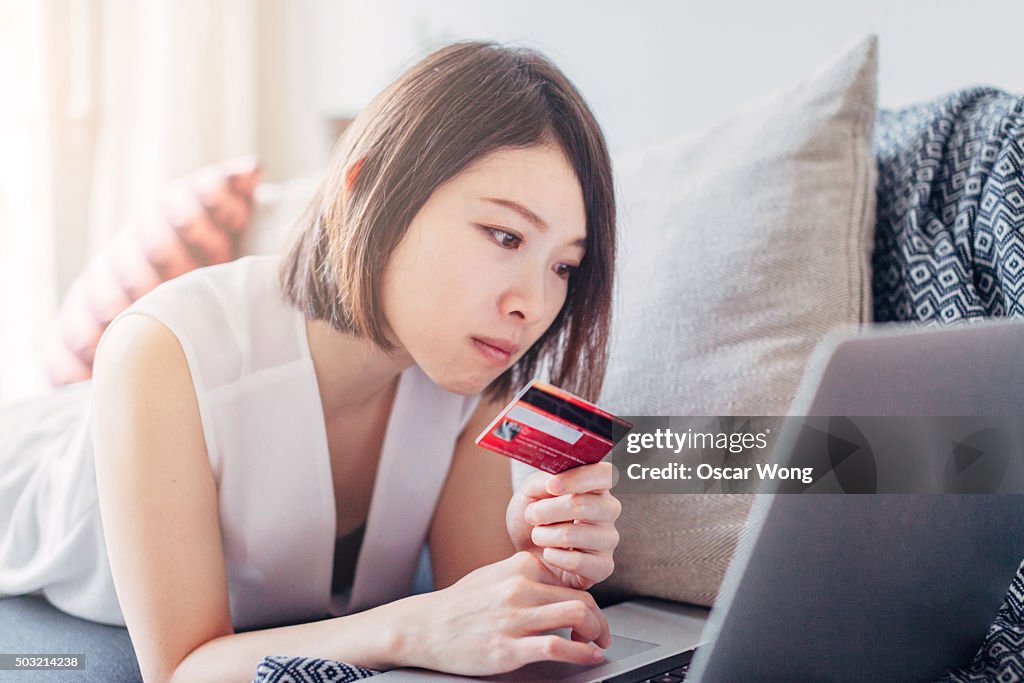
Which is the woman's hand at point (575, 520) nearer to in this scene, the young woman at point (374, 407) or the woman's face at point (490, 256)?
the young woman at point (374, 407)

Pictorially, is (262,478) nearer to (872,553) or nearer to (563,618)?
(563,618)

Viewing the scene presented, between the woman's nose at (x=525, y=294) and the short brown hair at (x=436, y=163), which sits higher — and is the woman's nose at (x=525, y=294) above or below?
below

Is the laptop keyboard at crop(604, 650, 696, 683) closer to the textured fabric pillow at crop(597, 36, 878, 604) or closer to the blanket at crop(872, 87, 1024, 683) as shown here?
the textured fabric pillow at crop(597, 36, 878, 604)

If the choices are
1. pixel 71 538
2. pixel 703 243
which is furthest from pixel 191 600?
pixel 703 243

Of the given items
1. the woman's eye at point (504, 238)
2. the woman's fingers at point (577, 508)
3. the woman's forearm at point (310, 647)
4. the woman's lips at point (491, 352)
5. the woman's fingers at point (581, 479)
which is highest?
the woman's eye at point (504, 238)

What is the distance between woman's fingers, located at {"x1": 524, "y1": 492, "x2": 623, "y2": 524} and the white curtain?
3.54 ft

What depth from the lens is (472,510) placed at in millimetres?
774

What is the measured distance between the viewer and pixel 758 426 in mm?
687

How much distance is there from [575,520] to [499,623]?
83 mm

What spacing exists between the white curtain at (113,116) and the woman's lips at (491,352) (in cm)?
96

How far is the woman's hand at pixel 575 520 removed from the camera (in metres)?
0.53

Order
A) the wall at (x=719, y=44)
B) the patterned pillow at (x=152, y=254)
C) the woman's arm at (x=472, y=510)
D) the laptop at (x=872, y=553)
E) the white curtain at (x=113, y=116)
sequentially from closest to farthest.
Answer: the laptop at (x=872, y=553) → the woman's arm at (x=472, y=510) → the wall at (x=719, y=44) → the patterned pillow at (x=152, y=254) → the white curtain at (x=113, y=116)

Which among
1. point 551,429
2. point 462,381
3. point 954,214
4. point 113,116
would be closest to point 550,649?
point 551,429

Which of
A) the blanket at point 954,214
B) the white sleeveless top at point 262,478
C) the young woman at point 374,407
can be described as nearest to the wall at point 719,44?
the blanket at point 954,214
